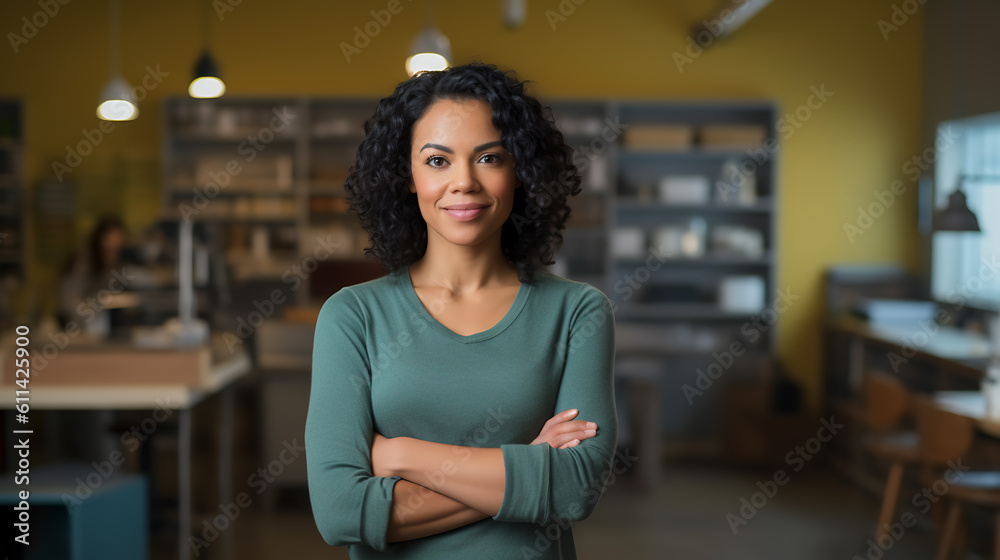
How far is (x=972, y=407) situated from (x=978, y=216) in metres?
Result: 2.20

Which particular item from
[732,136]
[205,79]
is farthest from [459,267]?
[732,136]

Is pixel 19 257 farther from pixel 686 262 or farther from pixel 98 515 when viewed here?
pixel 686 262

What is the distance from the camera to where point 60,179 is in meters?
6.38

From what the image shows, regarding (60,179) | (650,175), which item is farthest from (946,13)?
(60,179)

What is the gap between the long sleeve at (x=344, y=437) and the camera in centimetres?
122

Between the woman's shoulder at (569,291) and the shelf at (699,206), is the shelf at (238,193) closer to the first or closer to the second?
the shelf at (699,206)

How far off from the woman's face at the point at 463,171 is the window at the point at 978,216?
187 inches

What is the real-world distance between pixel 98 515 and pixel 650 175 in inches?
191

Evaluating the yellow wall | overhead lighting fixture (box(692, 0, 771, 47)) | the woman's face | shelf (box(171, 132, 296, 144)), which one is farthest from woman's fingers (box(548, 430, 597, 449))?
the yellow wall

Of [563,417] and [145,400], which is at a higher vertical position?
[563,417]

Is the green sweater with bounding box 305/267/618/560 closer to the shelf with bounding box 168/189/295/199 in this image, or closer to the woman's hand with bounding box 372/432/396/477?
the woman's hand with bounding box 372/432/396/477

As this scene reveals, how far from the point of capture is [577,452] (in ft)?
4.16

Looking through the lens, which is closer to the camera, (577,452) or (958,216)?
(577,452)

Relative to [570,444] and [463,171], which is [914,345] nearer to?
[570,444]
